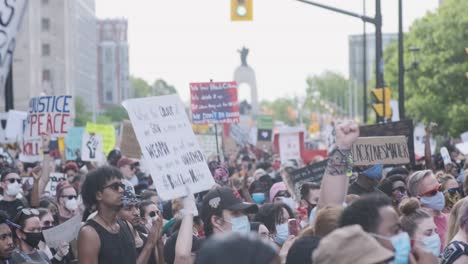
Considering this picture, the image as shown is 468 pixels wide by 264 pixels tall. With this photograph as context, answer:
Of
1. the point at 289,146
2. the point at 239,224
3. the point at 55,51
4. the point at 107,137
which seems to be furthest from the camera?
the point at 55,51

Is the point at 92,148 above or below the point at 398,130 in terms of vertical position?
below

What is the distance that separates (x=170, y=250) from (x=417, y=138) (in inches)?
966

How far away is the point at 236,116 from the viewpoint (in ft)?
62.5

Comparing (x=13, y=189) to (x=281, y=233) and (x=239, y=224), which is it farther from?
(x=239, y=224)

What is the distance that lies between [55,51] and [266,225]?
4428 inches

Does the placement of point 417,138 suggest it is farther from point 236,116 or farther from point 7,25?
point 7,25

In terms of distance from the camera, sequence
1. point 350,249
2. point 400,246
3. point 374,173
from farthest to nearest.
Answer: point 374,173, point 400,246, point 350,249

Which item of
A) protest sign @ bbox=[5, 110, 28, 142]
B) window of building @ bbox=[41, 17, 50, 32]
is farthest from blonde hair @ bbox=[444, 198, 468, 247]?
window of building @ bbox=[41, 17, 50, 32]

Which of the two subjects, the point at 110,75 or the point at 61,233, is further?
the point at 110,75

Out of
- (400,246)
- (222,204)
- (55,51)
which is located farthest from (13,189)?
(55,51)

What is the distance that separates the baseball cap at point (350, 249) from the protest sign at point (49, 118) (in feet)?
38.2

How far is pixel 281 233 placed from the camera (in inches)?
350

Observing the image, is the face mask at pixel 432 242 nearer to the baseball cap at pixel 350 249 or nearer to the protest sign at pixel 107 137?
the baseball cap at pixel 350 249

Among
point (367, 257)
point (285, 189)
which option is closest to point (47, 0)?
point (285, 189)
